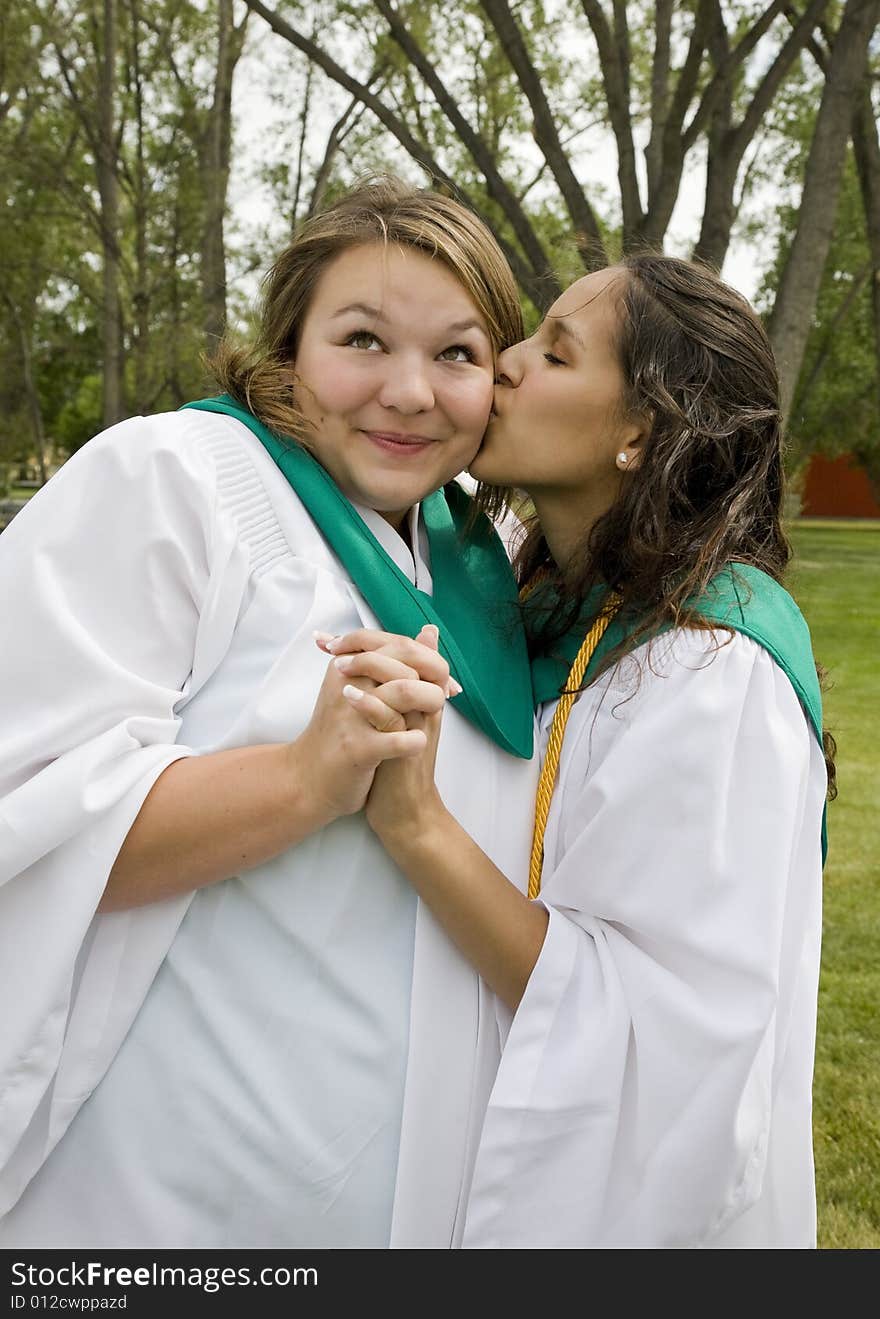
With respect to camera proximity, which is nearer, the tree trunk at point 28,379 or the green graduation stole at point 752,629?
the green graduation stole at point 752,629

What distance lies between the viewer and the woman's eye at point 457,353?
213 cm

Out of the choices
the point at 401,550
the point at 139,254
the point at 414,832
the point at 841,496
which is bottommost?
the point at 841,496

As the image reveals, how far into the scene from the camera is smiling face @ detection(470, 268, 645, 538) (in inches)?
87.4

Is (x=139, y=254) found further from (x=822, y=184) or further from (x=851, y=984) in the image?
(x=851, y=984)

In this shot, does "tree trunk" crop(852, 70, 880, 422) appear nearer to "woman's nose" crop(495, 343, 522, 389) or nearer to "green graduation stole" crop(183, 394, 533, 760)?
"woman's nose" crop(495, 343, 522, 389)

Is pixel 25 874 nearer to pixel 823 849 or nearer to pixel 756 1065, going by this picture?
pixel 756 1065

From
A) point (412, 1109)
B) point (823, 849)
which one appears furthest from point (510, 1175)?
point (823, 849)

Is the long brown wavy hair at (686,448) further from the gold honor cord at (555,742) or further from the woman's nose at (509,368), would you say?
the woman's nose at (509,368)

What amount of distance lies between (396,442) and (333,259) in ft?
1.11

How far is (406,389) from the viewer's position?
202 cm

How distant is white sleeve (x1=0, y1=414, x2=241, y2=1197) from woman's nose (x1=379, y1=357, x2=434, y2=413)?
40cm

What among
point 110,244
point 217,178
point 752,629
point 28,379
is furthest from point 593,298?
point 28,379

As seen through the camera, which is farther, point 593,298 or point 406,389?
point 593,298

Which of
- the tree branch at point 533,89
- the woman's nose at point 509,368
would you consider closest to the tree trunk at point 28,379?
the tree branch at point 533,89
